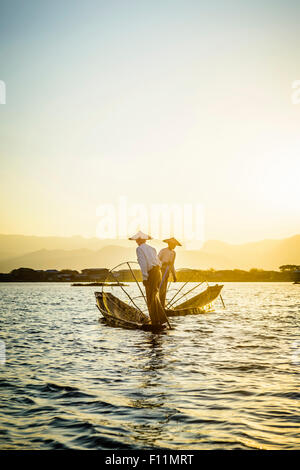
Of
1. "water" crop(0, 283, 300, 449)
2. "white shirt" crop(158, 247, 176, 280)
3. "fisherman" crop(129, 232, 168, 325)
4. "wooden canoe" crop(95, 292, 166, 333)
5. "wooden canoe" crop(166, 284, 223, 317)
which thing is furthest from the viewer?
"wooden canoe" crop(166, 284, 223, 317)

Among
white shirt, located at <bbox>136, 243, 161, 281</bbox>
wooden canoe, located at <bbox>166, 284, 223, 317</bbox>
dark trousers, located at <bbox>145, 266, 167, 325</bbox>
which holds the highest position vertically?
white shirt, located at <bbox>136, 243, 161, 281</bbox>

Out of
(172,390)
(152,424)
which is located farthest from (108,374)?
(152,424)

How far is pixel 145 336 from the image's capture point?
57.7 ft

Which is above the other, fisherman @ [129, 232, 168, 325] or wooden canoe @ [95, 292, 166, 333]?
fisherman @ [129, 232, 168, 325]


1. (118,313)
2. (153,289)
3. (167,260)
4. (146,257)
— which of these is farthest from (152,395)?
(118,313)

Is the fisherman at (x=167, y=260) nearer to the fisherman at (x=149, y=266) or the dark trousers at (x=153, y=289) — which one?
the dark trousers at (x=153, y=289)

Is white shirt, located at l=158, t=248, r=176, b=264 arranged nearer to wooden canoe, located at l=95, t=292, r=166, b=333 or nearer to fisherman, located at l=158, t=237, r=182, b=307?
fisherman, located at l=158, t=237, r=182, b=307

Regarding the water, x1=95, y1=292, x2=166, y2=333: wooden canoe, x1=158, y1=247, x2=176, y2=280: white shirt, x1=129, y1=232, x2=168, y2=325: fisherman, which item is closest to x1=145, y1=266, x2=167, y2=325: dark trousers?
x1=129, y1=232, x2=168, y2=325: fisherman

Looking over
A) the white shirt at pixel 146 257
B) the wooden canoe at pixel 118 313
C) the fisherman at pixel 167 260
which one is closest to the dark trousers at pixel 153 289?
the white shirt at pixel 146 257

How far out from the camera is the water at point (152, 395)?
6.05 metres

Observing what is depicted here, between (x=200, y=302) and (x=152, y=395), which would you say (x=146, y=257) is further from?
(x=200, y=302)

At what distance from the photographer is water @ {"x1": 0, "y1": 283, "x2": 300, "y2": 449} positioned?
19.8 feet

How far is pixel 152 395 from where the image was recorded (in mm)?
8258
